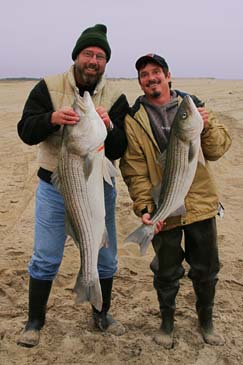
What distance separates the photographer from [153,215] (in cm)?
404

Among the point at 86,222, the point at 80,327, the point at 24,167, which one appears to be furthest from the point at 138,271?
the point at 24,167

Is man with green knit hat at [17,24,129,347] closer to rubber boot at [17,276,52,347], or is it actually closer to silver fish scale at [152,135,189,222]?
rubber boot at [17,276,52,347]

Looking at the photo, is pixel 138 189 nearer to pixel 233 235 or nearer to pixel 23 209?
pixel 233 235

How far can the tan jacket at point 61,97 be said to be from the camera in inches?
159

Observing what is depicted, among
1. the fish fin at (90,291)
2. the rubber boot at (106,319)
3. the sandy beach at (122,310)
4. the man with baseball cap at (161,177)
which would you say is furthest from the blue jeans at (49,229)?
the sandy beach at (122,310)

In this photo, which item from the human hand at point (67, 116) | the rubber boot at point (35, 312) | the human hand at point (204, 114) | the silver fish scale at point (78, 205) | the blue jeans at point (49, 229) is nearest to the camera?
the human hand at point (67, 116)

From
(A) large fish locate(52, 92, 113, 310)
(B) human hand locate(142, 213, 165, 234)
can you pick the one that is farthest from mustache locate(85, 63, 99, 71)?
(B) human hand locate(142, 213, 165, 234)

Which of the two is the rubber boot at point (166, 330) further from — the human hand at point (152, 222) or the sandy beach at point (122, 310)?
the human hand at point (152, 222)

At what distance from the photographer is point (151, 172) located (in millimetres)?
4238

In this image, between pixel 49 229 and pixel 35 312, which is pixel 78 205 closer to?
pixel 49 229

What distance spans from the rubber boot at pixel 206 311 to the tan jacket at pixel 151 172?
69 cm

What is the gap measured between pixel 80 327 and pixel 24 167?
6710 mm

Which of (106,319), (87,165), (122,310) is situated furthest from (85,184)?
(122,310)

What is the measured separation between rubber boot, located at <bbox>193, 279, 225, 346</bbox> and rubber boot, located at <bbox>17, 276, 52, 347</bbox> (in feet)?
4.50
